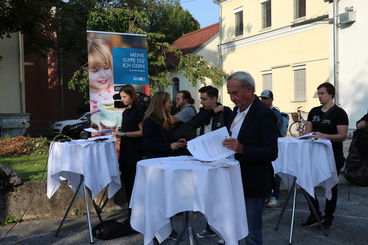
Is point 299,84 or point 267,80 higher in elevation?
point 267,80

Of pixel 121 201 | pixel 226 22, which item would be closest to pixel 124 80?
pixel 121 201

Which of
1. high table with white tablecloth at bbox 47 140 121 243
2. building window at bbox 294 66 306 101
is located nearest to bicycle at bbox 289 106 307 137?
building window at bbox 294 66 306 101

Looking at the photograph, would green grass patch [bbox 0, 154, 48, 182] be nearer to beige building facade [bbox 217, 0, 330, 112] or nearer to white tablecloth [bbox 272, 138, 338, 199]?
white tablecloth [bbox 272, 138, 338, 199]

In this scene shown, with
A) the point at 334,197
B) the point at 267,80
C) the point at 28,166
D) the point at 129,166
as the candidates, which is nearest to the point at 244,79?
the point at 129,166

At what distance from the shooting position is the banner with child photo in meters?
9.32

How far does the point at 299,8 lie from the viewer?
20891 mm

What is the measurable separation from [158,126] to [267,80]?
19.1m

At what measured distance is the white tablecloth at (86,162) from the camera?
511 centimetres

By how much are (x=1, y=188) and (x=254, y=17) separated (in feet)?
67.0

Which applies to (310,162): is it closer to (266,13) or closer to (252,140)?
(252,140)

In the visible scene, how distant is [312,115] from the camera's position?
221 inches

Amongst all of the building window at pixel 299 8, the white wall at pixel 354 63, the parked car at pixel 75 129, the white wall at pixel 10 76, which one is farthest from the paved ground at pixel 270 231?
the parked car at pixel 75 129

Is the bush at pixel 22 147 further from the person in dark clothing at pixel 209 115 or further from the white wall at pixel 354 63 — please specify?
the white wall at pixel 354 63

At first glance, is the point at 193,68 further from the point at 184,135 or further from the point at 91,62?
→ the point at 184,135
